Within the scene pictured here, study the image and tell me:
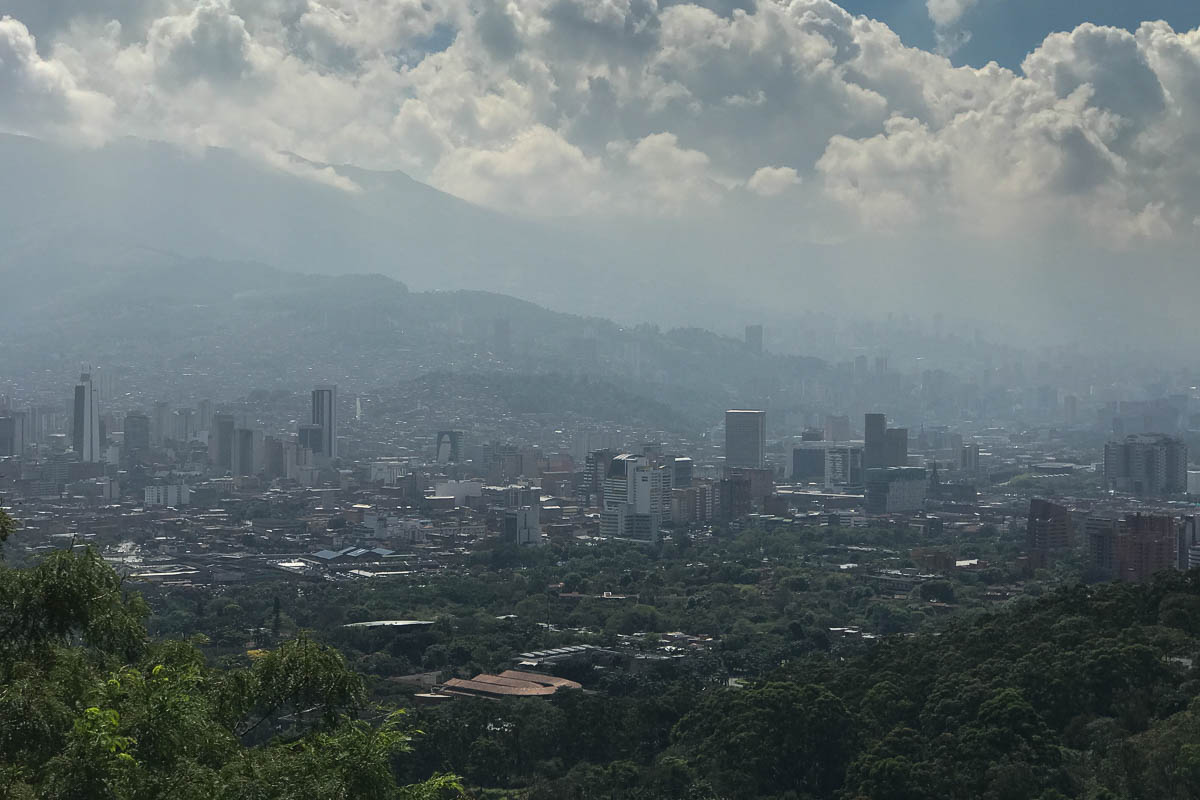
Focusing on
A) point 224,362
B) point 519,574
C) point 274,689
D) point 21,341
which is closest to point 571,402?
point 224,362

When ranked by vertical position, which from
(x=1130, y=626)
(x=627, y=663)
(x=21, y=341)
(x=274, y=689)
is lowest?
(x=627, y=663)

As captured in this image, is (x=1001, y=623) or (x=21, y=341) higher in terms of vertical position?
(x=21, y=341)

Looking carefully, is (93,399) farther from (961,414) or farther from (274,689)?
(961,414)

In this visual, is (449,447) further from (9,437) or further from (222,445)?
(9,437)

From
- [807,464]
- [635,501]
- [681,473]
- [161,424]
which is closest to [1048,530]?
[635,501]

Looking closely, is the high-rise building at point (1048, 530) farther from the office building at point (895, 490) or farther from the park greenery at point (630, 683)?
the office building at point (895, 490)

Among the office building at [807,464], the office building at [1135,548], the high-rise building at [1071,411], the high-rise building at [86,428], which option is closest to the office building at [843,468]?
the office building at [807,464]

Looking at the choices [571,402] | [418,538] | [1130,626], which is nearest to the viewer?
[1130,626]
